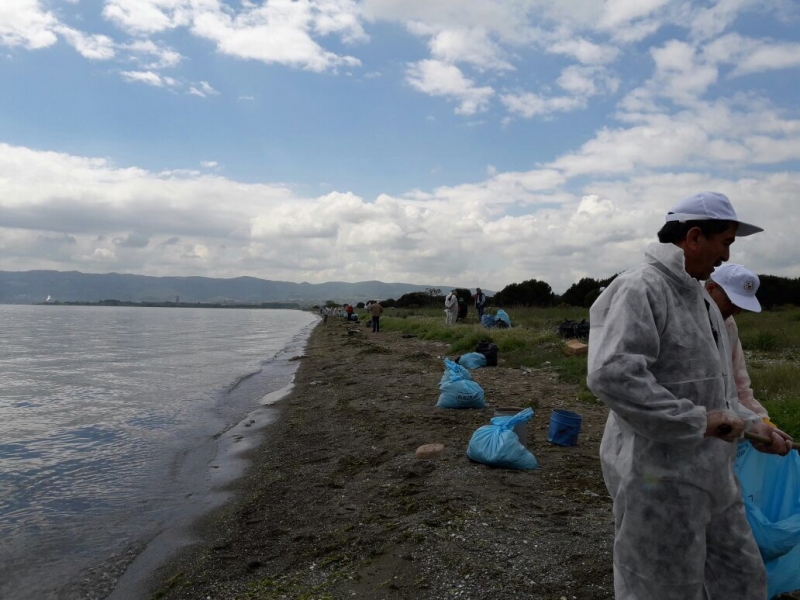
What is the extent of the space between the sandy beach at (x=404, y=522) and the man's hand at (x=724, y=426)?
1.78 meters

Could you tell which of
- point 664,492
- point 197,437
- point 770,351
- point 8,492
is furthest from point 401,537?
point 770,351

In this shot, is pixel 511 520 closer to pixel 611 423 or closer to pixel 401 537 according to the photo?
pixel 401 537

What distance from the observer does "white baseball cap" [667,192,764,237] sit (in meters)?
2.20

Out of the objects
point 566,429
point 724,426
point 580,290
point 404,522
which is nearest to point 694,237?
point 724,426

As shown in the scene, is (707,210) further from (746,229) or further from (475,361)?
(475,361)

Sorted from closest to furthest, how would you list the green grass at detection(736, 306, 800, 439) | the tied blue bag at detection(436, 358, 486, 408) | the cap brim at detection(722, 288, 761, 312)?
the cap brim at detection(722, 288, 761, 312), the green grass at detection(736, 306, 800, 439), the tied blue bag at detection(436, 358, 486, 408)

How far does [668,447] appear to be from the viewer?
2021 millimetres

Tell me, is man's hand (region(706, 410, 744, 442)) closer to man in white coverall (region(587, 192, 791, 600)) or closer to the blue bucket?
man in white coverall (region(587, 192, 791, 600))

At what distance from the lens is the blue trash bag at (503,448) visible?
5727 mm

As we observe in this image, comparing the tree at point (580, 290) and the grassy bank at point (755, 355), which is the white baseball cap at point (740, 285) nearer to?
the grassy bank at point (755, 355)

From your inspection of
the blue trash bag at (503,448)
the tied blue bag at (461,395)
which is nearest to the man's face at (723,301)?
the blue trash bag at (503,448)

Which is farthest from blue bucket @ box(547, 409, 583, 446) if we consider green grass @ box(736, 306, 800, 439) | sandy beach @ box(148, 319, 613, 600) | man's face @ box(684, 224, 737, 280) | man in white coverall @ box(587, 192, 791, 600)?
man's face @ box(684, 224, 737, 280)

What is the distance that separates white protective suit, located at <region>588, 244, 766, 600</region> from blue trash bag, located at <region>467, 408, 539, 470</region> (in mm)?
3577

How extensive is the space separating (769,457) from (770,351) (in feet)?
43.6
